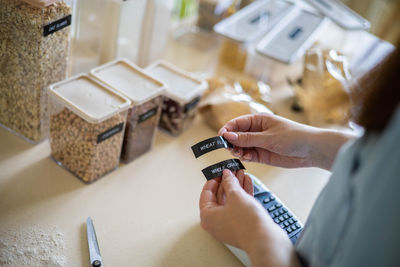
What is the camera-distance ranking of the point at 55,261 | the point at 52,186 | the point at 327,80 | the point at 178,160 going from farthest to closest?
the point at 327,80 < the point at 178,160 < the point at 52,186 < the point at 55,261

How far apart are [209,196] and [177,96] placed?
0.42 m

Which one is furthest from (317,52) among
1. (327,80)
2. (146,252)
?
(146,252)

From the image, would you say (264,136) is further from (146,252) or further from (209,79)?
(209,79)

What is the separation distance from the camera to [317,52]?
136 centimetres

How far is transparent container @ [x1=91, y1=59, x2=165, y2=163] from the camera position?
1026 millimetres

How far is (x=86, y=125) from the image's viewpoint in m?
0.93

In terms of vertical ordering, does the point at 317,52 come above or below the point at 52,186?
above

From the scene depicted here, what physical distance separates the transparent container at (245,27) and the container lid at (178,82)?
0.22 meters

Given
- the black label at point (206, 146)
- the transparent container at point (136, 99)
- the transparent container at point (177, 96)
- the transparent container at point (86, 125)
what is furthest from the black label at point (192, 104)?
the black label at point (206, 146)

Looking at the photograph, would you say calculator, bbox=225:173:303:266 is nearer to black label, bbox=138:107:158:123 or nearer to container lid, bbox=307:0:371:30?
black label, bbox=138:107:158:123

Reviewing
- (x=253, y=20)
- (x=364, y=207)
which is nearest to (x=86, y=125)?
(x=364, y=207)

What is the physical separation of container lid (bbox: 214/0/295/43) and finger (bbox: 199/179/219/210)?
25.8 inches

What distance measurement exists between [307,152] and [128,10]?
0.66m

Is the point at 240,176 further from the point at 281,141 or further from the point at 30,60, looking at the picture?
the point at 30,60
